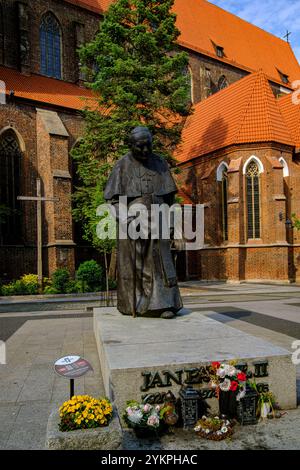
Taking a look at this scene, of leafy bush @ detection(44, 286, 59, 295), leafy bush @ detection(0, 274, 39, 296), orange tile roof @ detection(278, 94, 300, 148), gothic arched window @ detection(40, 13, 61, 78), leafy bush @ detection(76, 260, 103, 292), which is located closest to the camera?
leafy bush @ detection(0, 274, 39, 296)

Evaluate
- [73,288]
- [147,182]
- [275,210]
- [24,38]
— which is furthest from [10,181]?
[147,182]

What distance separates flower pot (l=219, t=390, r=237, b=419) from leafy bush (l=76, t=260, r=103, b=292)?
1462cm

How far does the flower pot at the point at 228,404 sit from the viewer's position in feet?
11.3

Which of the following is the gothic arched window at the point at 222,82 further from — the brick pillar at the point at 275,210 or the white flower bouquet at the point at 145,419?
the white flower bouquet at the point at 145,419

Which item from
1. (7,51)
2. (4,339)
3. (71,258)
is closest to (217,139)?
(71,258)

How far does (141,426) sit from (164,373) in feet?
1.65

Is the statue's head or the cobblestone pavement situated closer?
the cobblestone pavement

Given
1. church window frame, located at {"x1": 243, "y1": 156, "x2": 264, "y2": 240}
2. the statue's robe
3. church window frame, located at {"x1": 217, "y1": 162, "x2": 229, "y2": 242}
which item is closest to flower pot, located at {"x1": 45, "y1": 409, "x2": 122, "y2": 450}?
the statue's robe

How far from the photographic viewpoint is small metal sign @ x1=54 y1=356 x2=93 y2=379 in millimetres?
2871

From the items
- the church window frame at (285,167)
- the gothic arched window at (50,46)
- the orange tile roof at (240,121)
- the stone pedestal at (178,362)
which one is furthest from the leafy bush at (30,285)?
the church window frame at (285,167)

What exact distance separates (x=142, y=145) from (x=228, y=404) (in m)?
3.42

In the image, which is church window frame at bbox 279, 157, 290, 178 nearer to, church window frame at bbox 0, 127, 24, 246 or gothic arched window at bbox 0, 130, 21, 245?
church window frame at bbox 0, 127, 24, 246

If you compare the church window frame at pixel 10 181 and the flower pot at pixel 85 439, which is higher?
the church window frame at pixel 10 181

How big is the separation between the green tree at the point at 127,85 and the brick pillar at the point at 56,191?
5.65ft
